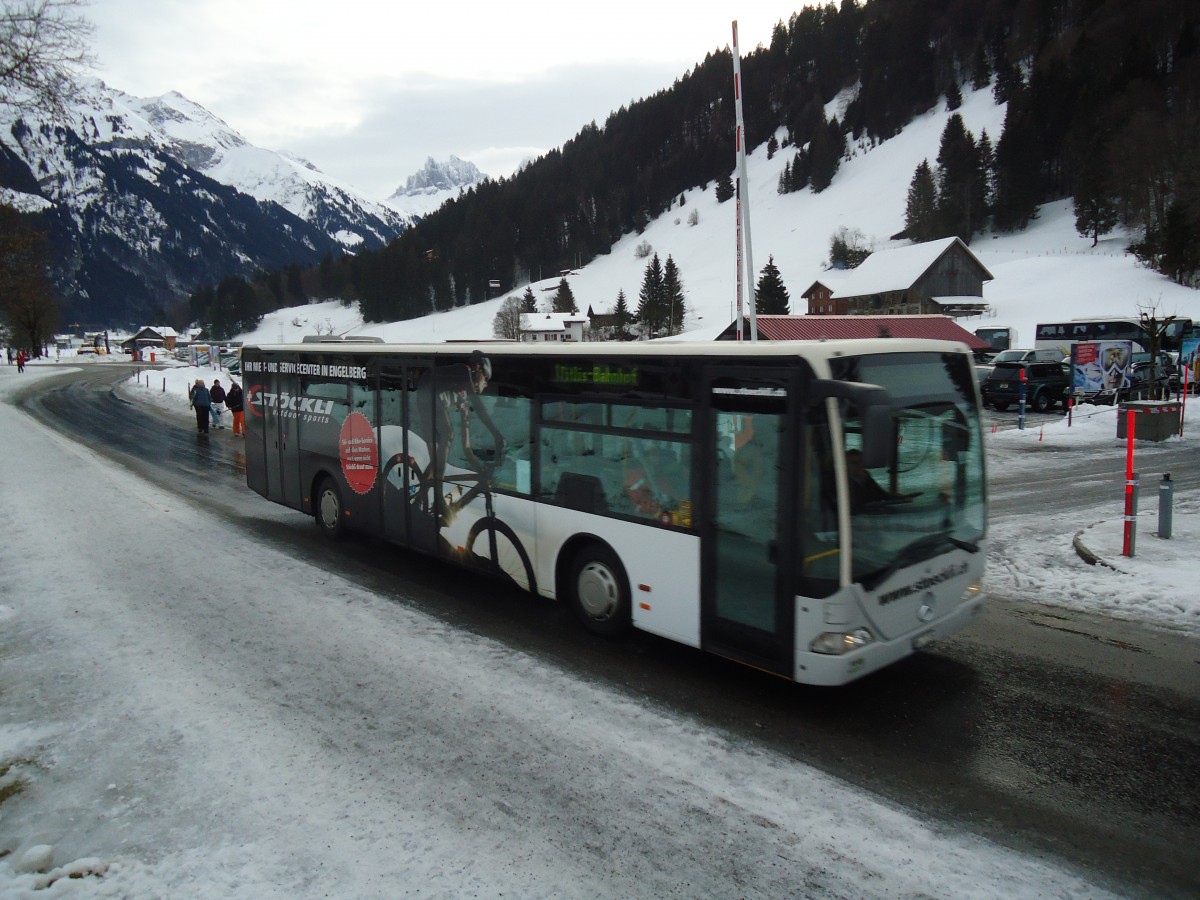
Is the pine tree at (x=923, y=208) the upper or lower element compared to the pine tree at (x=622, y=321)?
upper

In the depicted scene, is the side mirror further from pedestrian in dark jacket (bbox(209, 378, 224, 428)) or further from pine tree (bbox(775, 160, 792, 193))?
pine tree (bbox(775, 160, 792, 193))

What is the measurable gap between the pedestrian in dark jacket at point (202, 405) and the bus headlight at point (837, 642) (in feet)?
73.4

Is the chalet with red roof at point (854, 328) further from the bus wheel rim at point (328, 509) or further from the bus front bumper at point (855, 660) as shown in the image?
the bus front bumper at point (855, 660)

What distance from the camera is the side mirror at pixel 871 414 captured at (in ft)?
15.4

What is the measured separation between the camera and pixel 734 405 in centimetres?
570

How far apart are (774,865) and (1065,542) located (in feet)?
28.0

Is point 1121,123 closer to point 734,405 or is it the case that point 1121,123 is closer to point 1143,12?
point 1143,12

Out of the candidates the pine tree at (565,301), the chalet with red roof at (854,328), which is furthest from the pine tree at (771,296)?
the pine tree at (565,301)

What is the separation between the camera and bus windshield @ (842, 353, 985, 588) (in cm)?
521

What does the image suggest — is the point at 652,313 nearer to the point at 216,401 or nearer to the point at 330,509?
the point at 216,401

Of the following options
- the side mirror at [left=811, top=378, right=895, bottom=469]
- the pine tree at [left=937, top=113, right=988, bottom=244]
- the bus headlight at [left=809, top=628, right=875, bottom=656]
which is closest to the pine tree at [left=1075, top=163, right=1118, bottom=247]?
the pine tree at [left=937, top=113, right=988, bottom=244]

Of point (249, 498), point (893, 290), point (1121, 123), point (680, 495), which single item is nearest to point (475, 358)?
point (680, 495)

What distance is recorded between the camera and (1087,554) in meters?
9.48

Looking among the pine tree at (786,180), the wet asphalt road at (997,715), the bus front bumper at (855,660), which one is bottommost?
the wet asphalt road at (997,715)
